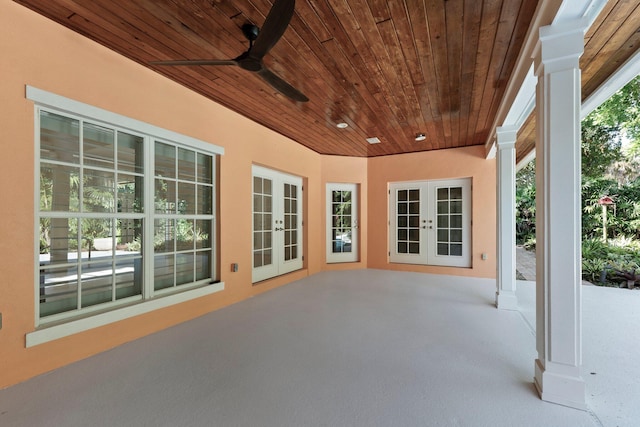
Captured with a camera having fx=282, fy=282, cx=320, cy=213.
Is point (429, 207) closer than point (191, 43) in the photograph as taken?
No

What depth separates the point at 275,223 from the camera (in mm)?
4953

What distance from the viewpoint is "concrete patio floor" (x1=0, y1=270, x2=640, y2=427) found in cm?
162

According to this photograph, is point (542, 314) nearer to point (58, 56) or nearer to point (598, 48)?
point (598, 48)

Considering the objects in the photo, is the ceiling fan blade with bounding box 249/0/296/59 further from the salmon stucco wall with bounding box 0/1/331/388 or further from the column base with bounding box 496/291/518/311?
the column base with bounding box 496/291/518/311

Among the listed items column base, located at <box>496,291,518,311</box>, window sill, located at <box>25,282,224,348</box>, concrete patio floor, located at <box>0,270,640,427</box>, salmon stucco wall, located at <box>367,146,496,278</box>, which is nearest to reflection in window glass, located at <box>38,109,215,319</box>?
window sill, located at <box>25,282,224,348</box>

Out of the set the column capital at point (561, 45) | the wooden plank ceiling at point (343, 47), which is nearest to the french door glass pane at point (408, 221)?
the wooden plank ceiling at point (343, 47)

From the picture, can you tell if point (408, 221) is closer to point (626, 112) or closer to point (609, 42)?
point (609, 42)

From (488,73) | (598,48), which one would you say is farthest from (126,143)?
(598,48)

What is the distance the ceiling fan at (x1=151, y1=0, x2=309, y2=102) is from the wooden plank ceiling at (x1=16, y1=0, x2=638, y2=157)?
0.34 m

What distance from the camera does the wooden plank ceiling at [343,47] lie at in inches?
76.7

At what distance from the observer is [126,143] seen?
8.93ft

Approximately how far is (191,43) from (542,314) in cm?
330

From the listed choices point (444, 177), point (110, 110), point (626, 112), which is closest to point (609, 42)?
point (444, 177)

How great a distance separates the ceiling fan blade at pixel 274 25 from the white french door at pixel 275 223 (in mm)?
2790
